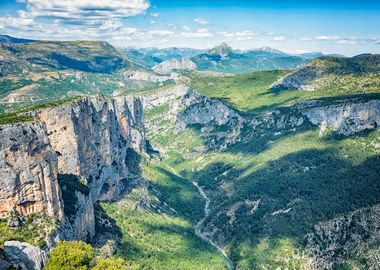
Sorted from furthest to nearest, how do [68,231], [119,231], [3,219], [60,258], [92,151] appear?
[92,151]
[119,231]
[68,231]
[3,219]
[60,258]

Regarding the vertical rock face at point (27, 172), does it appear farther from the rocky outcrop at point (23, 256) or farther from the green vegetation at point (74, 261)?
the green vegetation at point (74, 261)

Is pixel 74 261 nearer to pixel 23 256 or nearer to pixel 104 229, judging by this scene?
pixel 23 256

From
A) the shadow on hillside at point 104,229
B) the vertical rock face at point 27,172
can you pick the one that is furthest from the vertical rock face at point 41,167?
the shadow on hillside at point 104,229

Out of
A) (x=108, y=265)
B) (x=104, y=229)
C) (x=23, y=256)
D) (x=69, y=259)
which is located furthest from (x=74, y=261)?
(x=104, y=229)

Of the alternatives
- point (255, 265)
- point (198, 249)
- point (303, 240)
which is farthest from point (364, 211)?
point (198, 249)

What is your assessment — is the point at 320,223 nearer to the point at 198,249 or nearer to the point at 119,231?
the point at 198,249

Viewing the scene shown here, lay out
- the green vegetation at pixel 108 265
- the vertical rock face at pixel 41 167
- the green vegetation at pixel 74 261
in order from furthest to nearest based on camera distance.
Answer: the vertical rock face at pixel 41 167, the green vegetation at pixel 74 261, the green vegetation at pixel 108 265
